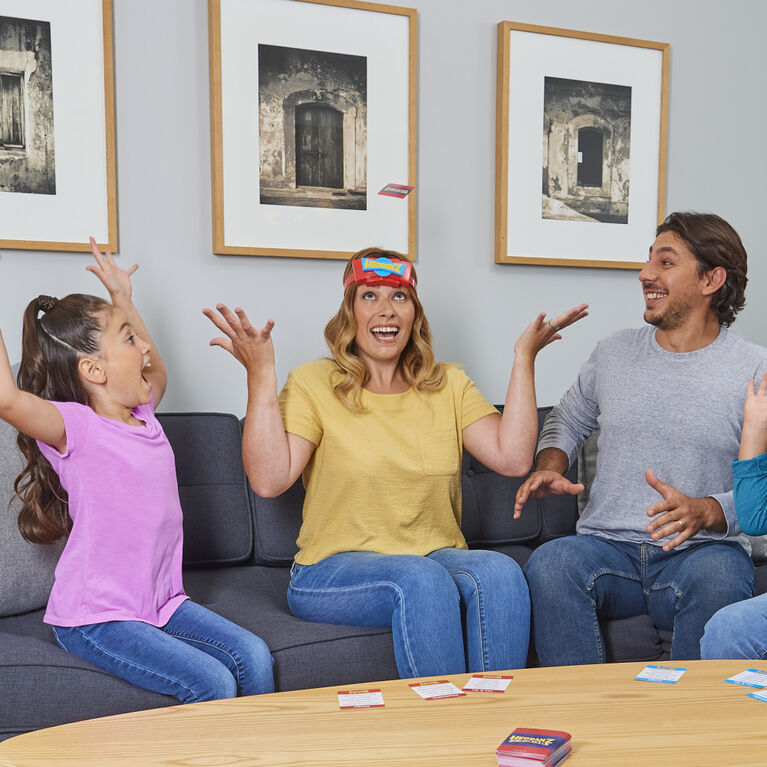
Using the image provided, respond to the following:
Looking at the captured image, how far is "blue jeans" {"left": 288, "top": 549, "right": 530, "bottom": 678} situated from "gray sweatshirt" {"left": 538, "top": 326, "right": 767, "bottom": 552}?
401mm

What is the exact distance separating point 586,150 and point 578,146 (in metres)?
0.04

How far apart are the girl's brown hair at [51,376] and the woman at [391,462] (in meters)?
0.27

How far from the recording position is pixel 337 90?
2725 millimetres

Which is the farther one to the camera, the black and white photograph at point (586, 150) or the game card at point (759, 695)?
the black and white photograph at point (586, 150)

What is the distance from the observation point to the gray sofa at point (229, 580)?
1637 mm

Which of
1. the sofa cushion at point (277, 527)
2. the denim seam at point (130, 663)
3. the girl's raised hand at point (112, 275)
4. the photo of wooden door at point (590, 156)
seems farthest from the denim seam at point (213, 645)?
the photo of wooden door at point (590, 156)

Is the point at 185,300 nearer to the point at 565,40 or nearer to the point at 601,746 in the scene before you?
the point at 565,40

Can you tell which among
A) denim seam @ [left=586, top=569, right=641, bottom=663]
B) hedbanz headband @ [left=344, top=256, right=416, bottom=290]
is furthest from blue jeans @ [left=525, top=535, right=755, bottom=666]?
hedbanz headband @ [left=344, top=256, right=416, bottom=290]

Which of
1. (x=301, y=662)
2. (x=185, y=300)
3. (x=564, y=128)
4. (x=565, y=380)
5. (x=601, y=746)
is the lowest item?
→ (x=301, y=662)

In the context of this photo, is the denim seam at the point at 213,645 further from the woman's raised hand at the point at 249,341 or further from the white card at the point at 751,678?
the white card at the point at 751,678

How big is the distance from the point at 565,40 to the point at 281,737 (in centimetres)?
249

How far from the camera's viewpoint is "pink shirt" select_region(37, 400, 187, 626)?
5.93 ft

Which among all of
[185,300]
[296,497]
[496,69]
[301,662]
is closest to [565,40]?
[496,69]

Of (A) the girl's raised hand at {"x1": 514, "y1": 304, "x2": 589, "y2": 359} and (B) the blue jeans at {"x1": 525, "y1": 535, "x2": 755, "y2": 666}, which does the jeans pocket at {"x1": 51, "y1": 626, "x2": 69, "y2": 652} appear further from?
(A) the girl's raised hand at {"x1": 514, "y1": 304, "x2": 589, "y2": 359}
